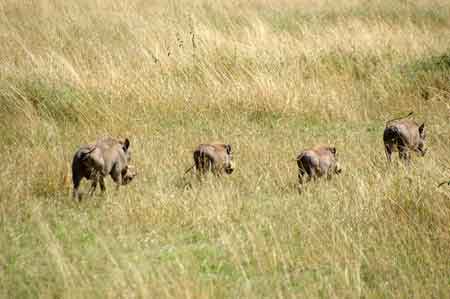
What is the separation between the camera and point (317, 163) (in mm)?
6656

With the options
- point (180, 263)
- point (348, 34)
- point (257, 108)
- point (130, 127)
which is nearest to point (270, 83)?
point (257, 108)

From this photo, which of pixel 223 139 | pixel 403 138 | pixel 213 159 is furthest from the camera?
pixel 223 139

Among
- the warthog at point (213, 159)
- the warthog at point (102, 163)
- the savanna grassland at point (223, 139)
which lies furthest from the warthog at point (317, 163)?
the warthog at point (102, 163)

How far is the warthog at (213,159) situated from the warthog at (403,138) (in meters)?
1.48

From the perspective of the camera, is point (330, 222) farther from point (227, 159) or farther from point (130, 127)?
point (130, 127)

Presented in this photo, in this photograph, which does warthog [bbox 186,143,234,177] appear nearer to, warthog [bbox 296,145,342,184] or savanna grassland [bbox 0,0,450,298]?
savanna grassland [bbox 0,0,450,298]

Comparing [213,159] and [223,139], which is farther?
[223,139]

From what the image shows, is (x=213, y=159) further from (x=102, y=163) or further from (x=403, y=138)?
(x=403, y=138)

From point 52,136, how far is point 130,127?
93 cm

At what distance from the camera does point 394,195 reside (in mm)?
5656

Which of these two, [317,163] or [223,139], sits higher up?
[223,139]

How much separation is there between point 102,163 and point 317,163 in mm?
1800

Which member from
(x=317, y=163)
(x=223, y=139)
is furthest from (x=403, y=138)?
(x=223, y=139)

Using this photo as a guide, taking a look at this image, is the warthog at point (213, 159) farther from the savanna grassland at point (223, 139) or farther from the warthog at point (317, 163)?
the warthog at point (317, 163)
